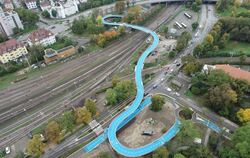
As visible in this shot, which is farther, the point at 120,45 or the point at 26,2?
the point at 26,2

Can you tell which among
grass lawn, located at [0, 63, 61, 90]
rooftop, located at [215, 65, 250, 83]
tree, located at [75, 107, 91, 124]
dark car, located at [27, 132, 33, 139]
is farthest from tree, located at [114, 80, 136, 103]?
grass lawn, located at [0, 63, 61, 90]

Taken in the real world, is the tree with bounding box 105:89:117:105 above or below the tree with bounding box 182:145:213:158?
above

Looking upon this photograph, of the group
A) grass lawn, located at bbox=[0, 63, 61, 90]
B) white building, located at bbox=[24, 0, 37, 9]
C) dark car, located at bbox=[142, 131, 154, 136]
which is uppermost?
white building, located at bbox=[24, 0, 37, 9]

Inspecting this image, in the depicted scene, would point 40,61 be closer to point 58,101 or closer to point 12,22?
point 58,101

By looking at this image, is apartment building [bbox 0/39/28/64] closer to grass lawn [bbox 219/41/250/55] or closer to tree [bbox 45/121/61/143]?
tree [bbox 45/121/61/143]

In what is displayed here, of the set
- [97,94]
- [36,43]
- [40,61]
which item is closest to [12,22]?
[36,43]

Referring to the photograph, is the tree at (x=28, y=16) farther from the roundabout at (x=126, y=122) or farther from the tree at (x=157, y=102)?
the tree at (x=157, y=102)

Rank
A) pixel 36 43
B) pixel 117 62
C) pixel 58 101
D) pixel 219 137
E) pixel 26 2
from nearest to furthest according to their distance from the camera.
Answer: pixel 219 137 < pixel 58 101 < pixel 117 62 < pixel 36 43 < pixel 26 2

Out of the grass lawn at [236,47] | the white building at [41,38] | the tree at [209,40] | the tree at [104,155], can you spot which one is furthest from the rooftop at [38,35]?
the grass lawn at [236,47]
